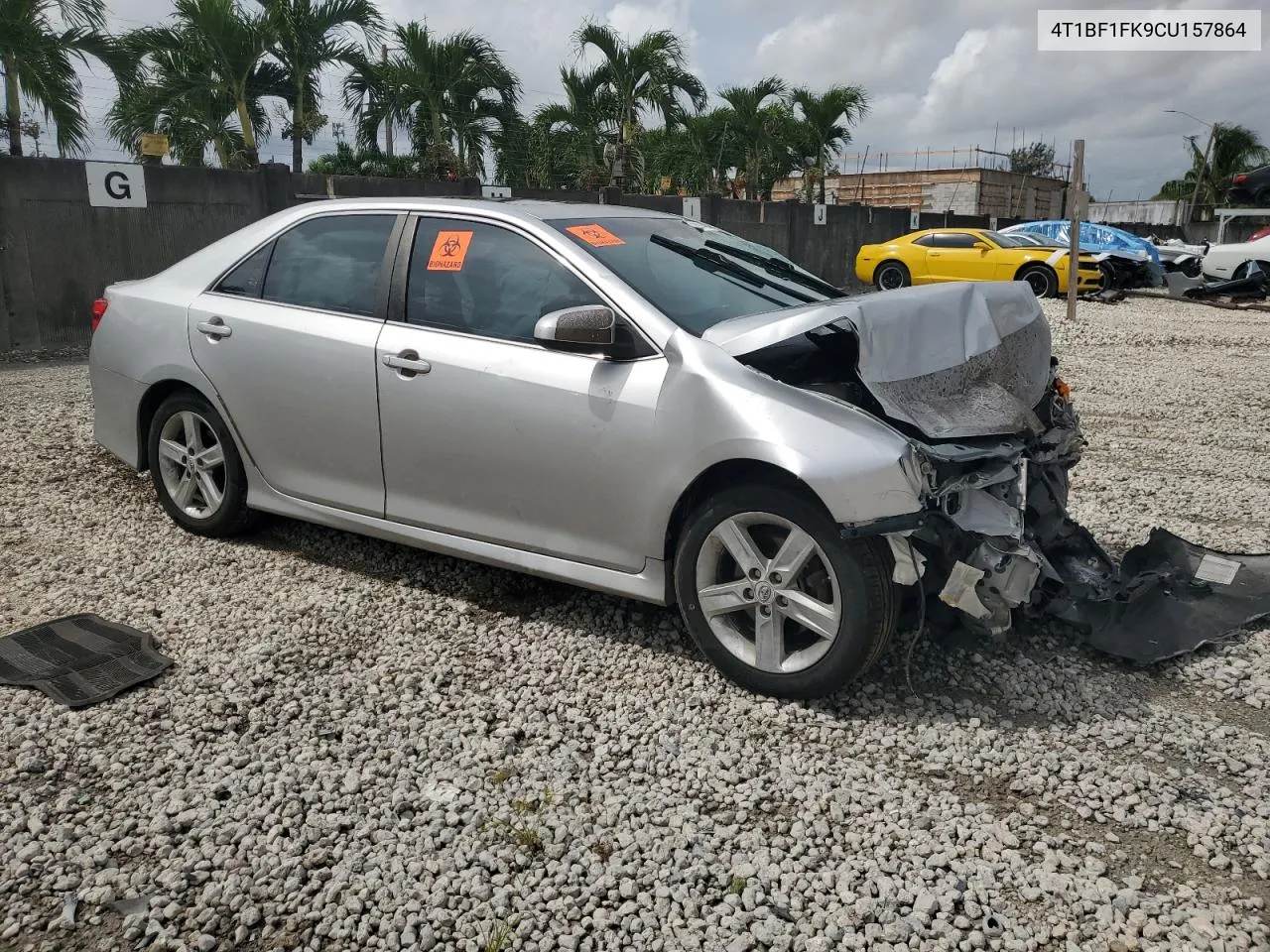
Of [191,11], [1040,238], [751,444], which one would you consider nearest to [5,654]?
[751,444]

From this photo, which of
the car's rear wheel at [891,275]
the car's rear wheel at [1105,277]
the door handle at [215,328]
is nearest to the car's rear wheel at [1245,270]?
the car's rear wheel at [1105,277]

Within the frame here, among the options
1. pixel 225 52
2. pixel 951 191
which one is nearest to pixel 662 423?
pixel 225 52

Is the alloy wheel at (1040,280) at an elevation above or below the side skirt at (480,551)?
above

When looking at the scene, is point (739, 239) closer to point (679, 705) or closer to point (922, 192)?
point (679, 705)

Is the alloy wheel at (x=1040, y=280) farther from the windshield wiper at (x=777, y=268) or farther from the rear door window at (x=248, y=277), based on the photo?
the rear door window at (x=248, y=277)

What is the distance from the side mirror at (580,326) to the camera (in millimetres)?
3506

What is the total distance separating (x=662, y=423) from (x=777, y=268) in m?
1.54

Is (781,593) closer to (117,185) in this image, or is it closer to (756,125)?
(117,185)

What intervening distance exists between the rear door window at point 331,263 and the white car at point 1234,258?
21.1 meters

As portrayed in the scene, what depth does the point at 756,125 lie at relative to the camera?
27656 mm

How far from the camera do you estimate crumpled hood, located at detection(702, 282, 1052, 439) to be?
334cm

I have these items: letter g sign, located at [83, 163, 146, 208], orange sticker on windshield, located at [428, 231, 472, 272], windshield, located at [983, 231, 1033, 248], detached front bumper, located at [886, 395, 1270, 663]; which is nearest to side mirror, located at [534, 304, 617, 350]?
orange sticker on windshield, located at [428, 231, 472, 272]

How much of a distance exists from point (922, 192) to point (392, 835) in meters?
54.2

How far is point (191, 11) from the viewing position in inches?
658
